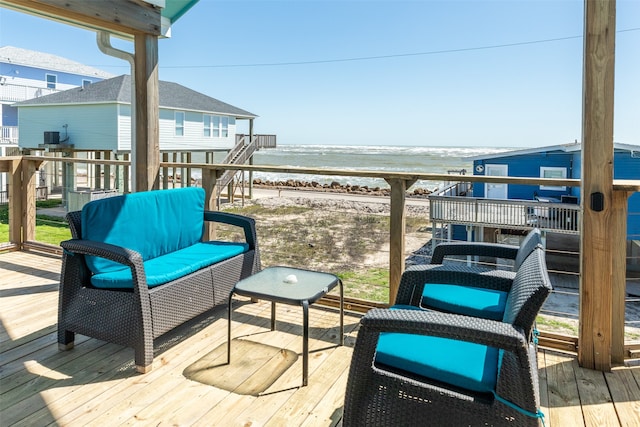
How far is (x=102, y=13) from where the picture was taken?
3.22 metres

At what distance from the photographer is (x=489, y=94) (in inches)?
1494

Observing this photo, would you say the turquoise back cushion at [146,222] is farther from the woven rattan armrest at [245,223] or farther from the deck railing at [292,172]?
the deck railing at [292,172]

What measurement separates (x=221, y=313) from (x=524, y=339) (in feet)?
7.57

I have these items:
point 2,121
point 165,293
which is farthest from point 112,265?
point 2,121

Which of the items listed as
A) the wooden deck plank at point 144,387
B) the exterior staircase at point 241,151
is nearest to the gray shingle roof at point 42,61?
the exterior staircase at point 241,151

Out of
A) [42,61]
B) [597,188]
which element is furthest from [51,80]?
[597,188]

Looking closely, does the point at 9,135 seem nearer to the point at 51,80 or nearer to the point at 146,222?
the point at 51,80

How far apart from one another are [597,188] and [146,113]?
3285 mm

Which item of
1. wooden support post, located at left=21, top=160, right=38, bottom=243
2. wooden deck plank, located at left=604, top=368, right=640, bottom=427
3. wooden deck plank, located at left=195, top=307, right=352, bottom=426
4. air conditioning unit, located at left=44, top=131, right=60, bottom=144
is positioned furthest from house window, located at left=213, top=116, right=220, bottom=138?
wooden deck plank, located at left=604, top=368, right=640, bottom=427

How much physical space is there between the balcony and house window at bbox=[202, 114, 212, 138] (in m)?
16.3

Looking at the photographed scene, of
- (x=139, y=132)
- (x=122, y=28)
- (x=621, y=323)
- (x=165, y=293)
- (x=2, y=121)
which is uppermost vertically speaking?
(x=2, y=121)

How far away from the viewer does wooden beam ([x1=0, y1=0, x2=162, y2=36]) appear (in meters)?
3.02

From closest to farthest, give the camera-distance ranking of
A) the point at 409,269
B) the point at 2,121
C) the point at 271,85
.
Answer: the point at 409,269 < the point at 2,121 < the point at 271,85

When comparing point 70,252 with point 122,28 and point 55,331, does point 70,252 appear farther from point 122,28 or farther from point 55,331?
point 122,28
